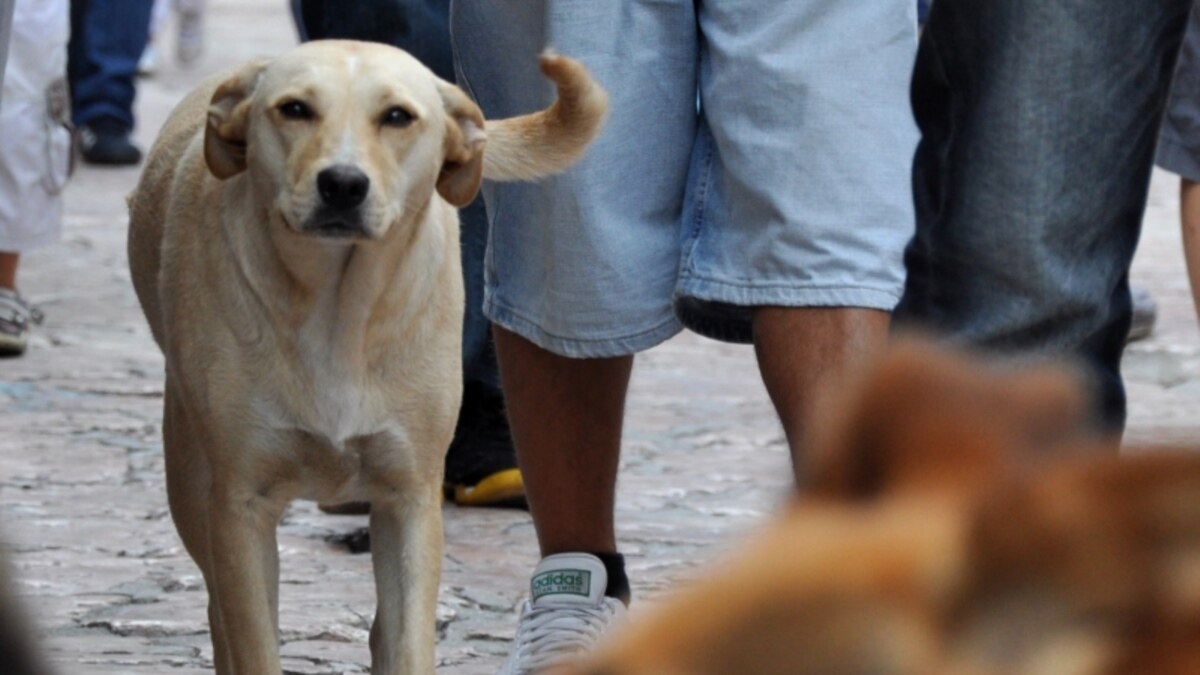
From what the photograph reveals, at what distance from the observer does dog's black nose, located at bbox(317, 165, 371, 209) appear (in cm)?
304

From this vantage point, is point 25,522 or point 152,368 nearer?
point 25,522

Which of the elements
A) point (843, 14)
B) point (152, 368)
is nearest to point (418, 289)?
point (843, 14)

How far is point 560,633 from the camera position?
3182 millimetres

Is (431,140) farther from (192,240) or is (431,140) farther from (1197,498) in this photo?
(1197,498)

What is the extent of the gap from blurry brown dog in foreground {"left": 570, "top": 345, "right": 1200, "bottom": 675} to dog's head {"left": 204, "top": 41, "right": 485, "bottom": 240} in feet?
7.78

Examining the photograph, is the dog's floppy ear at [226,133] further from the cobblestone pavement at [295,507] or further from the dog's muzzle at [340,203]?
the cobblestone pavement at [295,507]

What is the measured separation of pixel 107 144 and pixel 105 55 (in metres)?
0.47

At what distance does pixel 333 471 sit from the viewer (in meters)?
3.13

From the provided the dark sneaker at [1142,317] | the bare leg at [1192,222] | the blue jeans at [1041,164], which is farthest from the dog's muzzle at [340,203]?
the dark sneaker at [1142,317]

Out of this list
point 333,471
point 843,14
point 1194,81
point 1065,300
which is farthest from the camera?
point 1194,81

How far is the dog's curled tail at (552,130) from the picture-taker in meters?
2.86

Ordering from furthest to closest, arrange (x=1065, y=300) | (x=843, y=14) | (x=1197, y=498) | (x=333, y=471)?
(x=333, y=471)
(x=843, y=14)
(x=1065, y=300)
(x=1197, y=498)

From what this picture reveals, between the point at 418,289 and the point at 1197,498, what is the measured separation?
8.49 ft

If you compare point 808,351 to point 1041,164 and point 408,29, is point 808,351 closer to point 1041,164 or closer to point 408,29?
point 1041,164
